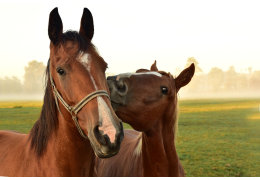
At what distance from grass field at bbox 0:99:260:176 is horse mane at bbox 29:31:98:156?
4.54 meters

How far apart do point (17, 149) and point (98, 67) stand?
1.30 meters

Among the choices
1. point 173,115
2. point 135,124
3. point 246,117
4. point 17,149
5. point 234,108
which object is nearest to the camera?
point 17,149

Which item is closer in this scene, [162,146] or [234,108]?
[162,146]

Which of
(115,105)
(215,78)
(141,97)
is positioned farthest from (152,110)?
(215,78)

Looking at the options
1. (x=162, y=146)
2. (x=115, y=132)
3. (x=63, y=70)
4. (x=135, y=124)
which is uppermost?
(x=63, y=70)

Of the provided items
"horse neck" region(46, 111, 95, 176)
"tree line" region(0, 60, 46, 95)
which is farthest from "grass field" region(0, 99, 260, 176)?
"horse neck" region(46, 111, 95, 176)

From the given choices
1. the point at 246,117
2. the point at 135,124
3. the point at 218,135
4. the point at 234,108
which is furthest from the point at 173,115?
the point at 234,108

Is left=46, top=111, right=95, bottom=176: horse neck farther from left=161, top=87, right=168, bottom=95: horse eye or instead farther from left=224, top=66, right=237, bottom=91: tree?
→ left=224, top=66, right=237, bottom=91: tree

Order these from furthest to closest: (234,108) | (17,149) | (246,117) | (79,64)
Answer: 1. (234,108)
2. (246,117)
3. (17,149)
4. (79,64)

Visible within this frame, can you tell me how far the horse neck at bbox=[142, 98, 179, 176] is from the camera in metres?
2.26

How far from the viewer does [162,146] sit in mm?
2264

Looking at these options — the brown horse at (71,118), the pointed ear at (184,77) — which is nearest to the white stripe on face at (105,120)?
the brown horse at (71,118)

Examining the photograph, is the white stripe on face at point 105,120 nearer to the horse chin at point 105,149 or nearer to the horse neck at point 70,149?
the horse chin at point 105,149

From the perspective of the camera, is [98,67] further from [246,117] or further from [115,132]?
[246,117]
